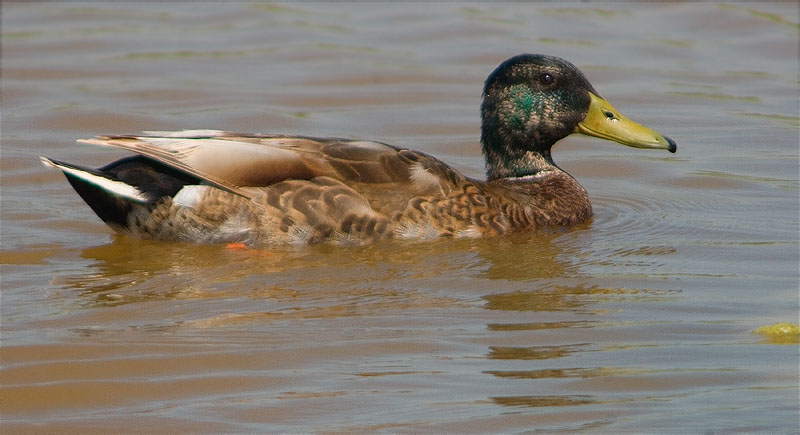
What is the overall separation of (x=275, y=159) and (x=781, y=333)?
2993mm

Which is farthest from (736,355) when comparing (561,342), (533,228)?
(533,228)

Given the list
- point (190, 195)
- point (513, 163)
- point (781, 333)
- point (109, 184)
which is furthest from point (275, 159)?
point (781, 333)

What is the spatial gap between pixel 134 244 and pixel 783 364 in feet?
12.4

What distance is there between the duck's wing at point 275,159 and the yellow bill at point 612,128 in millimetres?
1171

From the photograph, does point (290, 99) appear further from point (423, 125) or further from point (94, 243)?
point (94, 243)

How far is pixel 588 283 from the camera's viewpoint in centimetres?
707

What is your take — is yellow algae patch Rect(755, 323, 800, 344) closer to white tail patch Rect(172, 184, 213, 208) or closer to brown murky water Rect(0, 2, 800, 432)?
brown murky water Rect(0, 2, 800, 432)

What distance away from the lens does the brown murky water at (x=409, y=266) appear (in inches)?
210

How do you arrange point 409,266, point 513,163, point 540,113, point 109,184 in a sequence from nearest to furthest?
point 409,266 → point 109,184 → point 540,113 → point 513,163

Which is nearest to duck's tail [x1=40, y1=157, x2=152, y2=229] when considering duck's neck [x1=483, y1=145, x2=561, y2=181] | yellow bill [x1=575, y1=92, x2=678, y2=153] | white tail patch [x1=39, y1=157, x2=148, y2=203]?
white tail patch [x1=39, y1=157, x2=148, y2=203]

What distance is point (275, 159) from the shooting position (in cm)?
767

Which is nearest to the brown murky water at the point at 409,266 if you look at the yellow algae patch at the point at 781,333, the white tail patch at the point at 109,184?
the yellow algae patch at the point at 781,333

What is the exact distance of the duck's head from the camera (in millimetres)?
8469

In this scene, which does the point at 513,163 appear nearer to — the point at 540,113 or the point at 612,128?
the point at 540,113
